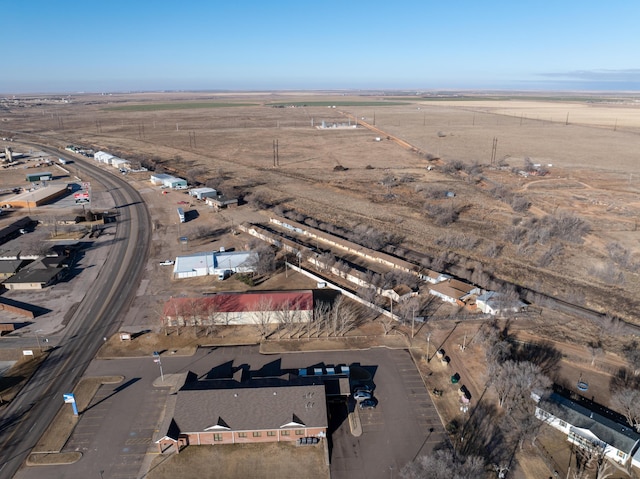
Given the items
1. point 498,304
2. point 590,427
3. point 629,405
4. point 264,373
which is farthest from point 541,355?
point 264,373

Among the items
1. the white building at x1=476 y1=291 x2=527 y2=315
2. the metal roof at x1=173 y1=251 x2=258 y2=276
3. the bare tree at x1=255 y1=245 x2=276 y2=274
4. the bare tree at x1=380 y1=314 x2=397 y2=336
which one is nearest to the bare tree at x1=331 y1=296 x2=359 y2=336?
the bare tree at x1=380 y1=314 x2=397 y2=336

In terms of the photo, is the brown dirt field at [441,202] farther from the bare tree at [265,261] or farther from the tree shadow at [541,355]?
the bare tree at [265,261]

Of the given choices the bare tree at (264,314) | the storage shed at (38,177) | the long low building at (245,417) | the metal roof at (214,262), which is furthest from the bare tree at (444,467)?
the storage shed at (38,177)

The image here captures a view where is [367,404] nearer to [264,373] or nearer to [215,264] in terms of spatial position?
[264,373]

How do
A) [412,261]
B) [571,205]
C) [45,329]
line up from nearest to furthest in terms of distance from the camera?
[45,329] < [412,261] < [571,205]

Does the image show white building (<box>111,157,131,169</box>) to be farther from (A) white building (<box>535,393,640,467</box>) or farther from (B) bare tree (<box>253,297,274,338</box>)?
(A) white building (<box>535,393,640,467</box>)

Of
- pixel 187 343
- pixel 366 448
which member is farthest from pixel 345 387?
pixel 187 343

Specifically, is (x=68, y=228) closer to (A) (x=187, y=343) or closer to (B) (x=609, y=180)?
(A) (x=187, y=343)
